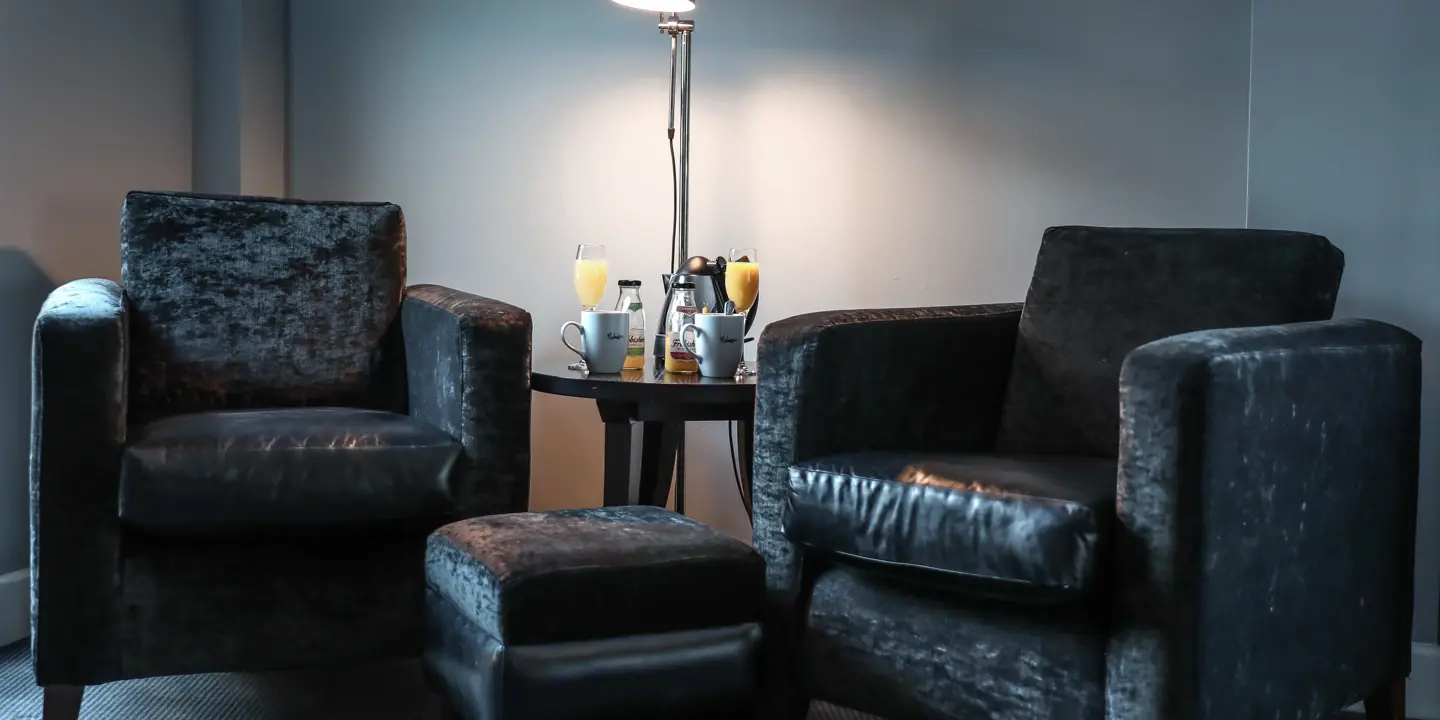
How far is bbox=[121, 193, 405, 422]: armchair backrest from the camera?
2.23 metres

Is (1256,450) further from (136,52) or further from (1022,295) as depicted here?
(136,52)

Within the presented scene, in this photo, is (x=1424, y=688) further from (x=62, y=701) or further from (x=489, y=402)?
(x=62, y=701)

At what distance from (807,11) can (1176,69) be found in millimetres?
833

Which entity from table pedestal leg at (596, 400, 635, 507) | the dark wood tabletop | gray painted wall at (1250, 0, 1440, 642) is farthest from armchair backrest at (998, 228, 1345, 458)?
table pedestal leg at (596, 400, 635, 507)

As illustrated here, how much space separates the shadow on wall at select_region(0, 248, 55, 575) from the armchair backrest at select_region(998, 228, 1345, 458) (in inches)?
74.2

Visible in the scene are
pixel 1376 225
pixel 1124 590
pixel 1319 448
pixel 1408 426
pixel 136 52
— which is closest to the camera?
pixel 1124 590

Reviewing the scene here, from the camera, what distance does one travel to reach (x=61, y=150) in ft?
8.07

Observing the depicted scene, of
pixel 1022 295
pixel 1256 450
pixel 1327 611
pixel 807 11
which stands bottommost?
pixel 1327 611

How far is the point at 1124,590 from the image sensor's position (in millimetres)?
1455

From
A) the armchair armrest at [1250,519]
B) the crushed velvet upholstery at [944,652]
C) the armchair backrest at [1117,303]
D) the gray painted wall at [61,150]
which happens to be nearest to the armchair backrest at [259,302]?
the gray painted wall at [61,150]

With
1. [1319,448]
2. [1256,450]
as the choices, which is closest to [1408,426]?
[1319,448]

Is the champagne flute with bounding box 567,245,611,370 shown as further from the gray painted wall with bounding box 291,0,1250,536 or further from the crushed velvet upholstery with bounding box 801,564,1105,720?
the crushed velvet upholstery with bounding box 801,564,1105,720

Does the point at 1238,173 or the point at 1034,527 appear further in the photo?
the point at 1238,173

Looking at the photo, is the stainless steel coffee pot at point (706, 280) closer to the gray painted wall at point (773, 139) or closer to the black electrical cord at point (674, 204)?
the black electrical cord at point (674, 204)
